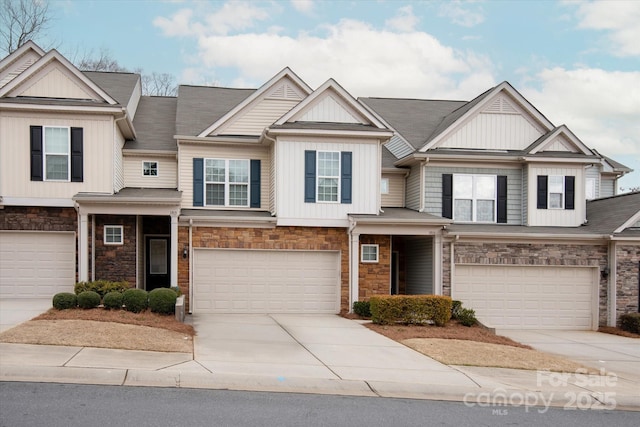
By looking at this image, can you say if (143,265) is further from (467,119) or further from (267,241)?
(467,119)

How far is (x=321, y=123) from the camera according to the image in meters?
21.5

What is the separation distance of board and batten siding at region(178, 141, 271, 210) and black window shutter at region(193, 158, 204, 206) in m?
0.10

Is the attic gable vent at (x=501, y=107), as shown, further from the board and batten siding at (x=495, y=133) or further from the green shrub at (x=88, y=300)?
the green shrub at (x=88, y=300)

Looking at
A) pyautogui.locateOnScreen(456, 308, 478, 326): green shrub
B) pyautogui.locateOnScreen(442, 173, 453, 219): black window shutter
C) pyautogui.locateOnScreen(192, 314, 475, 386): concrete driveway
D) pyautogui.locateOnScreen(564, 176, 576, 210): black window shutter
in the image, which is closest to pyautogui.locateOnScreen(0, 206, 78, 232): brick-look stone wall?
pyautogui.locateOnScreen(192, 314, 475, 386): concrete driveway

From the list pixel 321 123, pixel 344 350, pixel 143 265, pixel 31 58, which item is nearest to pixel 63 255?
pixel 143 265

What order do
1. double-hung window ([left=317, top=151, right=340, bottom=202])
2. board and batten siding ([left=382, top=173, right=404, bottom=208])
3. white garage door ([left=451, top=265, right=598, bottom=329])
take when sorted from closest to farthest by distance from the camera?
double-hung window ([left=317, top=151, right=340, bottom=202]) → white garage door ([left=451, top=265, right=598, bottom=329]) → board and batten siding ([left=382, top=173, right=404, bottom=208])

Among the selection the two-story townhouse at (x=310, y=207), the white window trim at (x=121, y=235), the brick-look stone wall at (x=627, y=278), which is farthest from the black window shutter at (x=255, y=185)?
the brick-look stone wall at (x=627, y=278)

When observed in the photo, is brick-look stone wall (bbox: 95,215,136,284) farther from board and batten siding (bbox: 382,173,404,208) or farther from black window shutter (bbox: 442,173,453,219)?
black window shutter (bbox: 442,173,453,219)

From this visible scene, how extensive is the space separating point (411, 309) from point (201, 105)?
1141 centimetres

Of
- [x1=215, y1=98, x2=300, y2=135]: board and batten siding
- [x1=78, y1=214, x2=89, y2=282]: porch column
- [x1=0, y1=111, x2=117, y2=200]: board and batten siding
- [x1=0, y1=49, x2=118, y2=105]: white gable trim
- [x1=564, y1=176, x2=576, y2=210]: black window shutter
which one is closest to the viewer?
[x1=78, y1=214, x2=89, y2=282]: porch column

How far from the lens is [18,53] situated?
71.9ft

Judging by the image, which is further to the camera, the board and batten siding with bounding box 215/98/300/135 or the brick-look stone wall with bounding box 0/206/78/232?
the board and batten siding with bounding box 215/98/300/135

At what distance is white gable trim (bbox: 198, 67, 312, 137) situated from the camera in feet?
72.5

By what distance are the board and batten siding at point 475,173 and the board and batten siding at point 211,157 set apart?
17.9 feet
